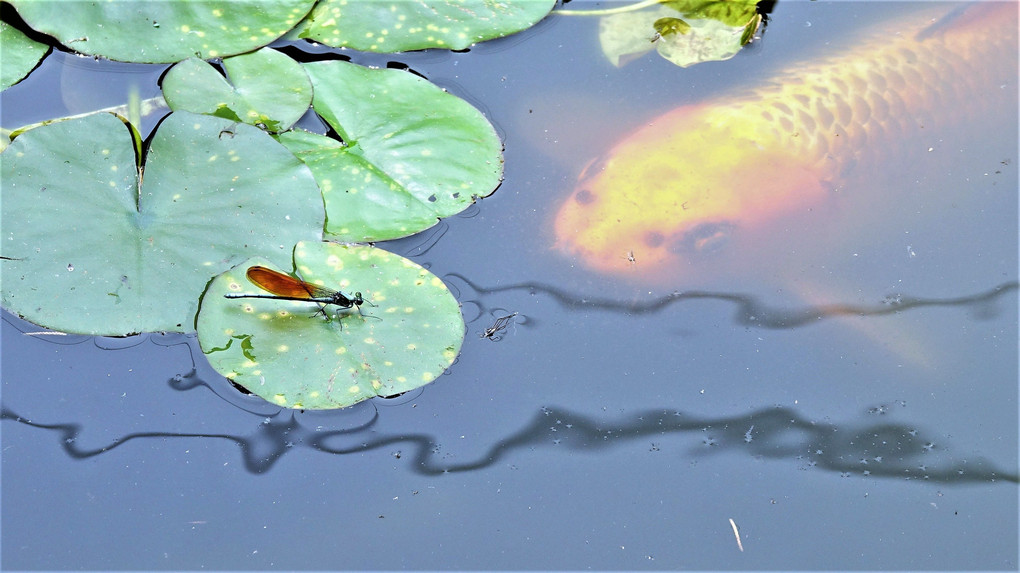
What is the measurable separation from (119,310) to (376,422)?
76 cm

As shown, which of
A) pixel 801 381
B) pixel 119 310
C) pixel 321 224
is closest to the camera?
pixel 119 310

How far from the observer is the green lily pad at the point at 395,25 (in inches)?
91.3

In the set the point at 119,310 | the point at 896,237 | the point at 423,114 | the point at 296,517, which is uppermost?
the point at 423,114

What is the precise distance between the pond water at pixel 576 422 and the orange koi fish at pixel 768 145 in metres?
0.10

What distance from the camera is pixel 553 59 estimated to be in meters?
2.53

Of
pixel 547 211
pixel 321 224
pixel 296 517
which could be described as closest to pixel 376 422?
pixel 296 517

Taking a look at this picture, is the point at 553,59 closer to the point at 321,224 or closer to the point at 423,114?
the point at 423,114

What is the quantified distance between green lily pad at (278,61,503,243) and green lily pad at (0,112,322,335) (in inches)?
4.3

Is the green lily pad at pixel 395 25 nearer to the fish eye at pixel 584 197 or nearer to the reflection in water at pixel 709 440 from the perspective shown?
the fish eye at pixel 584 197

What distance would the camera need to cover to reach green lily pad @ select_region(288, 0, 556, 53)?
232cm

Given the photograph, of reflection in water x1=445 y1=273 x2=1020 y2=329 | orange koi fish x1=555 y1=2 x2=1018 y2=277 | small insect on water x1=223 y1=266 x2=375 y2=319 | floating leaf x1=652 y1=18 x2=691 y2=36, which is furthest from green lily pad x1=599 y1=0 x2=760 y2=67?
small insect on water x1=223 y1=266 x2=375 y2=319

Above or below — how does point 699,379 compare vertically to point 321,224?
below

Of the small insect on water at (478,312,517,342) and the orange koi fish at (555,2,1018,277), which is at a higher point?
the orange koi fish at (555,2,1018,277)

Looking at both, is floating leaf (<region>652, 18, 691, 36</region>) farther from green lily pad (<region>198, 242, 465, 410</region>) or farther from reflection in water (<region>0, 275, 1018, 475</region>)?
green lily pad (<region>198, 242, 465, 410</region>)
